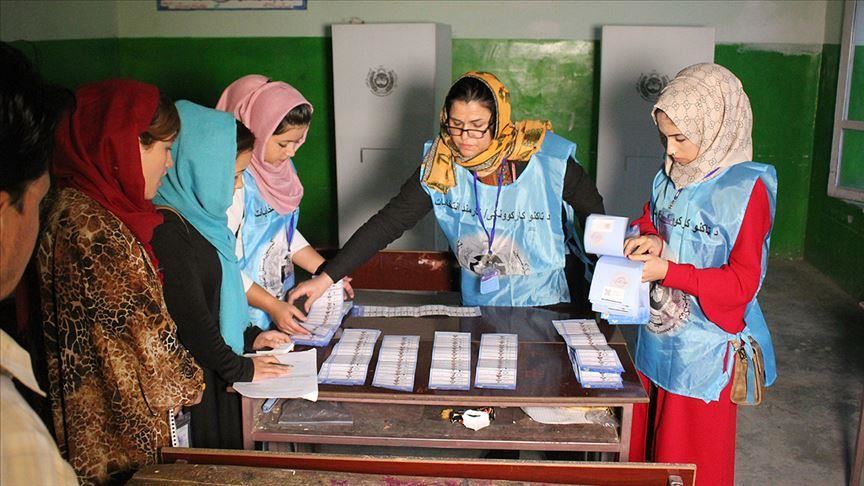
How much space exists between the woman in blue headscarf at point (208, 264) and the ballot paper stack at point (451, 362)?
1.22ft

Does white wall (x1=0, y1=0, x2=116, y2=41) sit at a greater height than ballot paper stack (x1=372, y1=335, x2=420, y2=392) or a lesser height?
greater

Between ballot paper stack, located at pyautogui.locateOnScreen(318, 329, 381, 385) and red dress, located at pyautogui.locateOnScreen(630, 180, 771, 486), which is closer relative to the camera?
ballot paper stack, located at pyautogui.locateOnScreen(318, 329, 381, 385)

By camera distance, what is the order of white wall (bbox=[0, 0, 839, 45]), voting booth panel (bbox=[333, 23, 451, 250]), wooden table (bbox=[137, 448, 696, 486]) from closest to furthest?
wooden table (bbox=[137, 448, 696, 486]), voting booth panel (bbox=[333, 23, 451, 250]), white wall (bbox=[0, 0, 839, 45])

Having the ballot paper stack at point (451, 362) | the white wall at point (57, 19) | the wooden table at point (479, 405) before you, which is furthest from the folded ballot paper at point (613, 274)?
the white wall at point (57, 19)

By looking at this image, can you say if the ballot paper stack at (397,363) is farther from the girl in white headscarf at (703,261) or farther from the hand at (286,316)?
the girl in white headscarf at (703,261)

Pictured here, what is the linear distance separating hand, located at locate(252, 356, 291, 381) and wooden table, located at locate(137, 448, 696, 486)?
1.00 feet

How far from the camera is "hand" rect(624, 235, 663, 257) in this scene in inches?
83.9

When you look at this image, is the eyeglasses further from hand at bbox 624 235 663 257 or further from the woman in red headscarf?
the woman in red headscarf

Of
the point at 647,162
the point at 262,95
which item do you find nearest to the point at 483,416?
the point at 262,95

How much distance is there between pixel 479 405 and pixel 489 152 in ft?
2.70

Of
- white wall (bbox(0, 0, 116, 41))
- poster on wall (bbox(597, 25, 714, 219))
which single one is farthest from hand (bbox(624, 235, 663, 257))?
white wall (bbox(0, 0, 116, 41))

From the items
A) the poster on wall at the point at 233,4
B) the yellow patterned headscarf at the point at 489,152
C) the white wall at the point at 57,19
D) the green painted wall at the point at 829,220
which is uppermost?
the poster on wall at the point at 233,4

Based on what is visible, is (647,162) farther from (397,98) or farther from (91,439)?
(91,439)

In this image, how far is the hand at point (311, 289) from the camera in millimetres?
2414
